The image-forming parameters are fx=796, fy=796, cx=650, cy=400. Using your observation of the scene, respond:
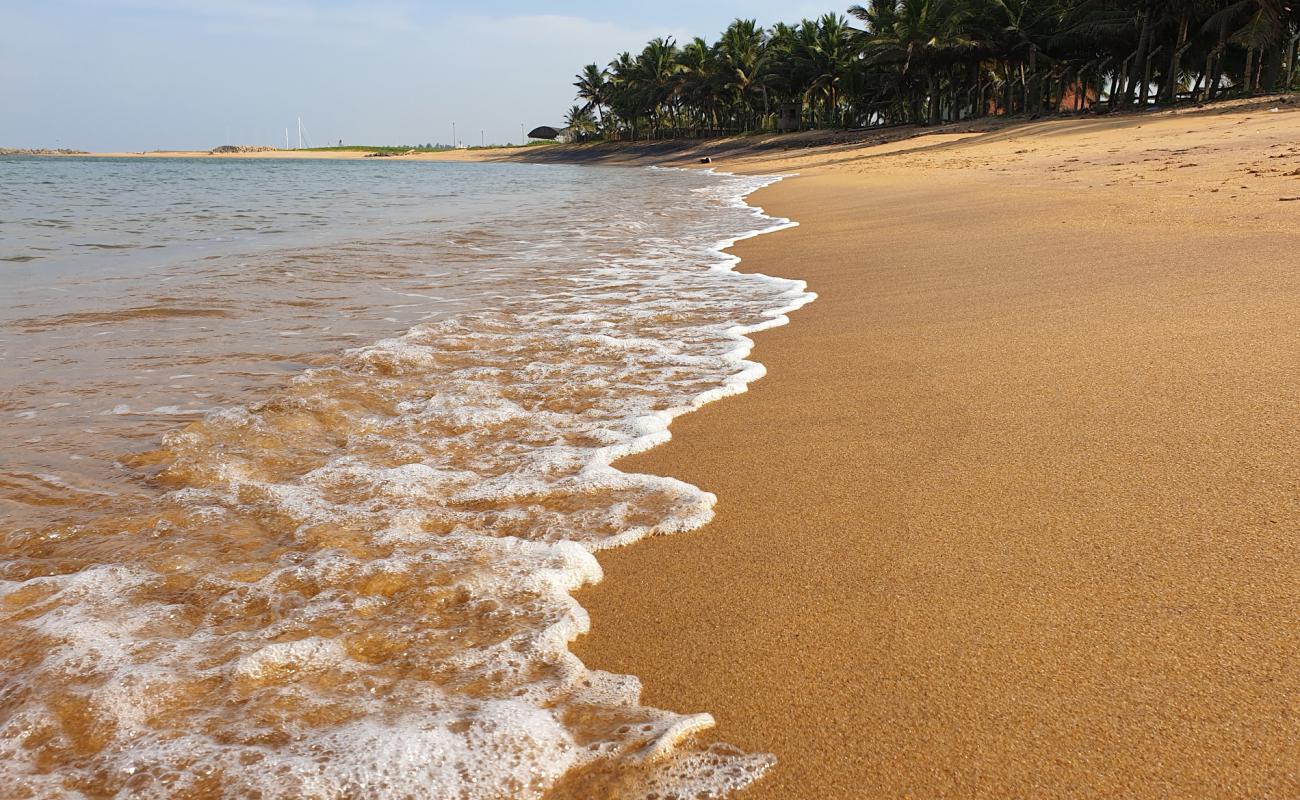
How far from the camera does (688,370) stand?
156 inches

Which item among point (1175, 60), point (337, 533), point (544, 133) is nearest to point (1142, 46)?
point (1175, 60)

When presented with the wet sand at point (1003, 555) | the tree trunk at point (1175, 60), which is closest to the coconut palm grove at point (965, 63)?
the tree trunk at point (1175, 60)

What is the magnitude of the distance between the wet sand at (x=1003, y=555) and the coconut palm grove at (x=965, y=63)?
2674 cm

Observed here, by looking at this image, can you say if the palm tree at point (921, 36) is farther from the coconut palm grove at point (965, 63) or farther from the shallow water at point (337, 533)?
the shallow water at point (337, 533)

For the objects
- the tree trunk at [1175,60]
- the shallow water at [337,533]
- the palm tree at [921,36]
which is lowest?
the shallow water at [337,533]

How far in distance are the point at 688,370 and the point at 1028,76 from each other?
3965 centimetres

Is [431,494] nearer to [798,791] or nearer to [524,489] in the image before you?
[524,489]

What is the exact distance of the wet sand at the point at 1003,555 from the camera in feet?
4.51

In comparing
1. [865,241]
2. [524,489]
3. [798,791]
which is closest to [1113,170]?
[865,241]

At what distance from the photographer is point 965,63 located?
39938 millimetres

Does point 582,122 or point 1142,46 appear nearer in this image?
point 1142,46

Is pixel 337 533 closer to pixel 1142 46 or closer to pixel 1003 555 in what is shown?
pixel 1003 555

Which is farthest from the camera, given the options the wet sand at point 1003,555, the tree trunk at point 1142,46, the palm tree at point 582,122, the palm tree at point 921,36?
the palm tree at point 582,122

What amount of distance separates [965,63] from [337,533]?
44.6 meters
